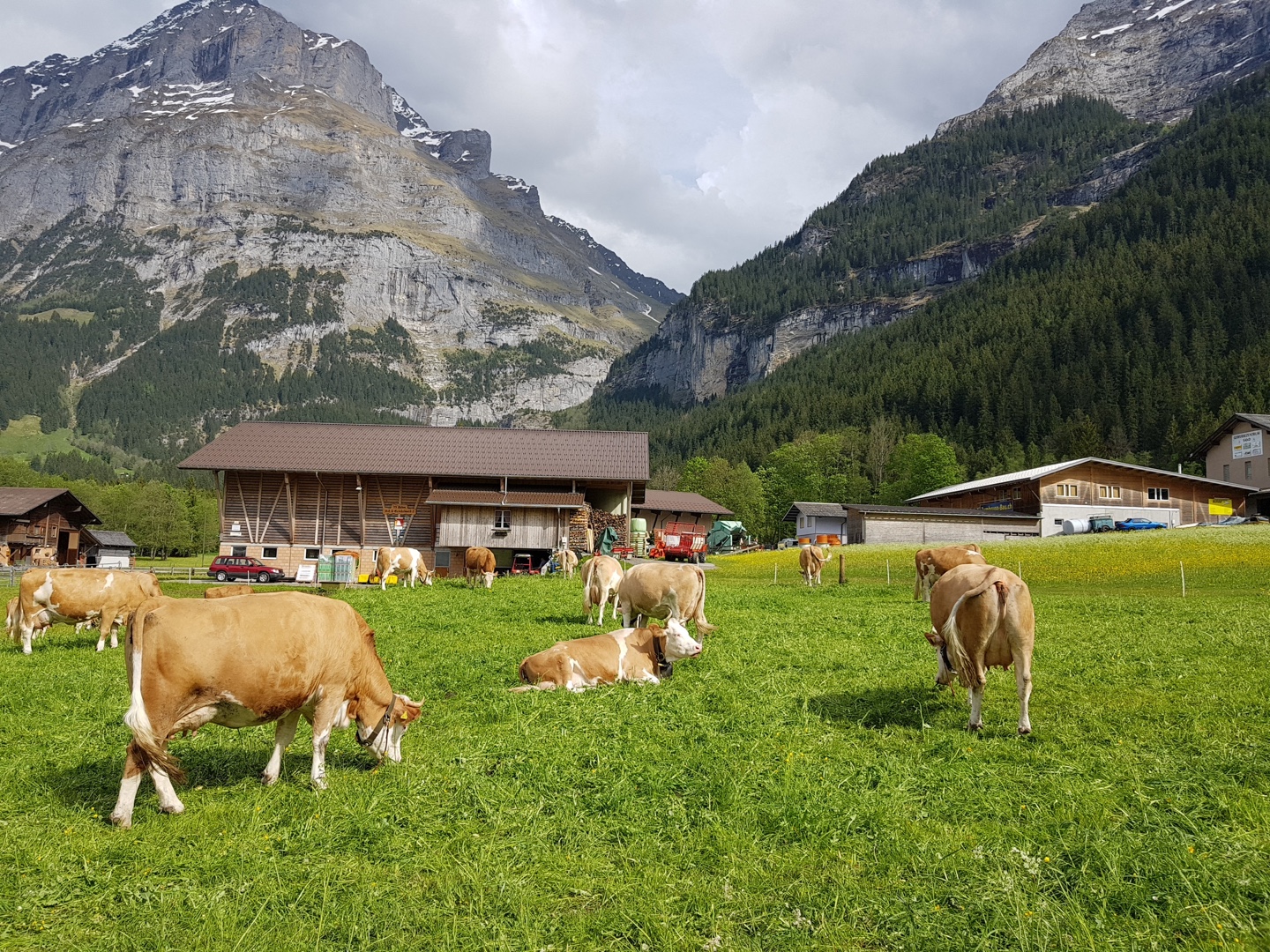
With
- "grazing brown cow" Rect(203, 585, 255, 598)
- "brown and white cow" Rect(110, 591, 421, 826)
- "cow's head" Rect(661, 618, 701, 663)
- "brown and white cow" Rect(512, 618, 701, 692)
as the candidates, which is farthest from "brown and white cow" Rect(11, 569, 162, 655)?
"cow's head" Rect(661, 618, 701, 663)

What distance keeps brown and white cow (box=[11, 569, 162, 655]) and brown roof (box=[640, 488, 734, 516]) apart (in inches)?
2526

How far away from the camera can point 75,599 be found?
1595cm

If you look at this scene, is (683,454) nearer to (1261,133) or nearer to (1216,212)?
(1216,212)

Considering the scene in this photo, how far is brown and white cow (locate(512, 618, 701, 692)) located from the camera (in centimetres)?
1139

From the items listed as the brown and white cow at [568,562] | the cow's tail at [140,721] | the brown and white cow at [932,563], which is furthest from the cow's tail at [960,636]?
the brown and white cow at [568,562]

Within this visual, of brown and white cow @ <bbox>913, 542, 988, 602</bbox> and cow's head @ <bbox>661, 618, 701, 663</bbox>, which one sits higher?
brown and white cow @ <bbox>913, 542, 988, 602</bbox>

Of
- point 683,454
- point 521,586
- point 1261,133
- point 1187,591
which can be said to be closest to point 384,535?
point 521,586

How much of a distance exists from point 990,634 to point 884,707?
1.73 m

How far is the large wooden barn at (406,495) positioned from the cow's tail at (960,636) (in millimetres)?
40842

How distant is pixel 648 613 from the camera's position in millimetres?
15641

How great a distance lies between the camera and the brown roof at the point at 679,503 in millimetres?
82812

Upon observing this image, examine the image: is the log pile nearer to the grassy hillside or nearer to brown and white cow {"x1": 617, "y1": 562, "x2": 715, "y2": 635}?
brown and white cow {"x1": 617, "y1": 562, "x2": 715, "y2": 635}

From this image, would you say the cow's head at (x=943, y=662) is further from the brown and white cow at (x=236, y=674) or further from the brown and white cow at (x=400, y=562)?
the brown and white cow at (x=400, y=562)

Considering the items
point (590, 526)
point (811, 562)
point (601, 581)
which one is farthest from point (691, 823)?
point (590, 526)
